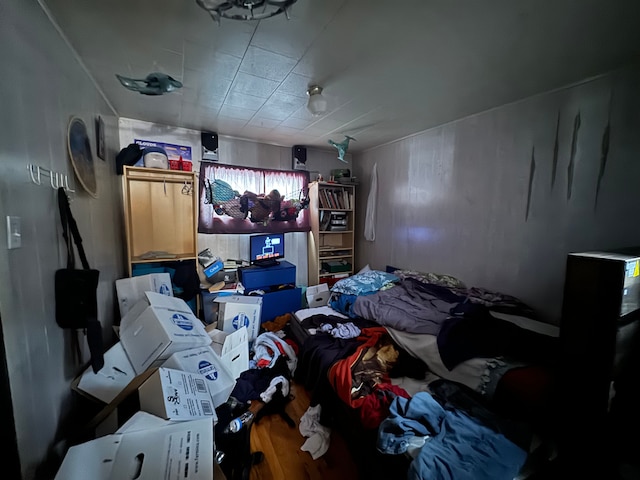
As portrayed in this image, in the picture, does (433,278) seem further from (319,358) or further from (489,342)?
(319,358)

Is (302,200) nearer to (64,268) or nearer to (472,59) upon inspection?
(472,59)

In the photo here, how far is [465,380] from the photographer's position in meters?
1.49

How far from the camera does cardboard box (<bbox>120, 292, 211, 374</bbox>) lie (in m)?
1.31

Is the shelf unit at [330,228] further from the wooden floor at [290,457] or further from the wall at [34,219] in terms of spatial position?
the wall at [34,219]

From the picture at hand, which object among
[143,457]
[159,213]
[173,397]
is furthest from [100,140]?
[143,457]

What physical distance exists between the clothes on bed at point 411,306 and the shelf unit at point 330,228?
1139 millimetres

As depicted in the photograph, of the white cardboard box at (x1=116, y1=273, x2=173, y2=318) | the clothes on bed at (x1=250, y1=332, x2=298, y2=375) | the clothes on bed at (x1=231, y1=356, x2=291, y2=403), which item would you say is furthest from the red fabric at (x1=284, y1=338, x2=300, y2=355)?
the white cardboard box at (x1=116, y1=273, x2=173, y2=318)

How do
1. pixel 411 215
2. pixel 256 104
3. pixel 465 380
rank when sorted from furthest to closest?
1. pixel 411 215
2. pixel 256 104
3. pixel 465 380

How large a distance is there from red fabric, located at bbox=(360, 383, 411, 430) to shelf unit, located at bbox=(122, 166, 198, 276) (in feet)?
6.76

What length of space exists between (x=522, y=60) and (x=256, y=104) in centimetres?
190

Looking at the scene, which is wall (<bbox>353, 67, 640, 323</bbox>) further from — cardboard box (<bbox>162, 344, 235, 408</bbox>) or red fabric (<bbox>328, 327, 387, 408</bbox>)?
cardboard box (<bbox>162, 344, 235, 408</bbox>)

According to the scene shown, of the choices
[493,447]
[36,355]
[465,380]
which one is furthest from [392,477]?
[36,355]

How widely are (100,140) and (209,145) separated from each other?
1.17 m

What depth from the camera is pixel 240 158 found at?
10.2 ft
